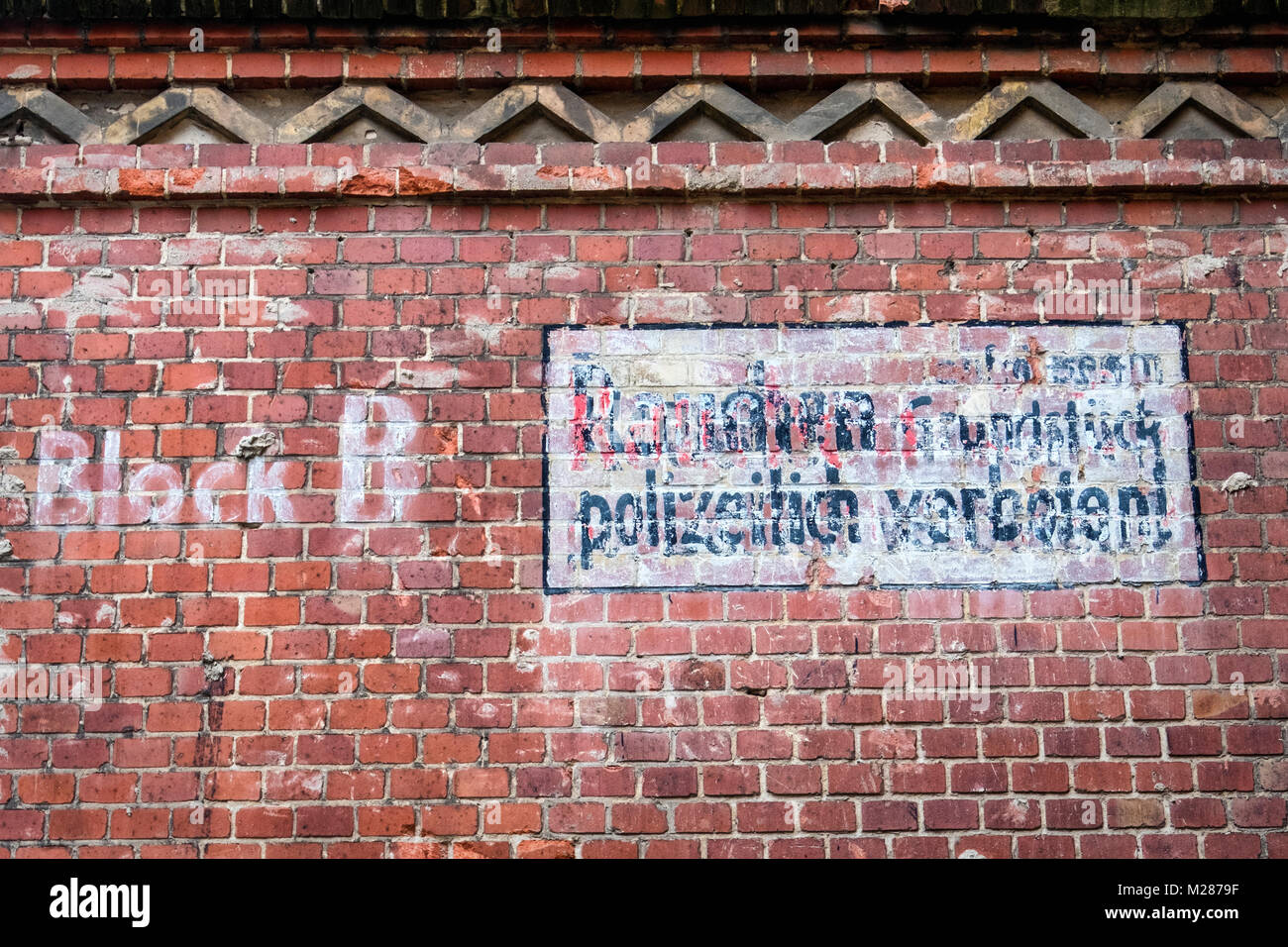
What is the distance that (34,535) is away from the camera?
3.27 metres

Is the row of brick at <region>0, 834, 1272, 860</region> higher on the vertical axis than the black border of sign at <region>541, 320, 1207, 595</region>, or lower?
lower

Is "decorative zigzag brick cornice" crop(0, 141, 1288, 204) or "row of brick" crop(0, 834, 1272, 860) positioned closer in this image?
"row of brick" crop(0, 834, 1272, 860)

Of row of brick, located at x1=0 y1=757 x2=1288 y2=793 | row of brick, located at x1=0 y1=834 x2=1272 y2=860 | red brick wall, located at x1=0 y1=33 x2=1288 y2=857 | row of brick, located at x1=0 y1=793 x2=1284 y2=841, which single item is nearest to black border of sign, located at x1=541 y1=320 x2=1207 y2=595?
red brick wall, located at x1=0 y1=33 x2=1288 y2=857

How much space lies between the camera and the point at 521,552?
3270mm

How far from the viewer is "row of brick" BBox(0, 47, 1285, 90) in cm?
352

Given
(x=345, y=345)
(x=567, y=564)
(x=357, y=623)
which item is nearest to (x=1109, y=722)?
(x=567, y=564)

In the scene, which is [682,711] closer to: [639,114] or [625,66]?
[639,114]

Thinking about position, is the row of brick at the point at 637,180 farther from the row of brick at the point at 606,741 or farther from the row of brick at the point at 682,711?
the row of brick at the point at 606,741

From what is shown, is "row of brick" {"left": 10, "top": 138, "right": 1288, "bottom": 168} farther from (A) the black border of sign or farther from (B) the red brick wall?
(A) the black border of sign

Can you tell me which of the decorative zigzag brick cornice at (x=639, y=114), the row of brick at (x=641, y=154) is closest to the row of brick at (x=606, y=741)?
the row of brick at (x=641, y=154)

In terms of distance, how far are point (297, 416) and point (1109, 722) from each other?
2.70 meters

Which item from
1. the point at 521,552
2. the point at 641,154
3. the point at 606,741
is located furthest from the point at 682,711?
the point at 641,154

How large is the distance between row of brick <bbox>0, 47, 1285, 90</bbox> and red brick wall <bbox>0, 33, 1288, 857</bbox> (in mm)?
269

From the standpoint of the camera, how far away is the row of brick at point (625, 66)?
352 cm
